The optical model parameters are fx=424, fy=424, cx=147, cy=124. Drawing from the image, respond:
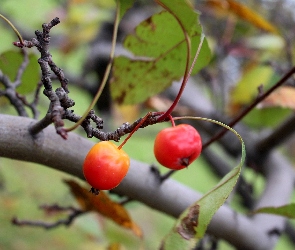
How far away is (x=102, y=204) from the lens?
58 cm

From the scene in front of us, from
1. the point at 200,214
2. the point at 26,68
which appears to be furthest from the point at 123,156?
the point at 26,68

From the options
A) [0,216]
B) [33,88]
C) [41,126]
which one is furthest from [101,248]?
[41,126]

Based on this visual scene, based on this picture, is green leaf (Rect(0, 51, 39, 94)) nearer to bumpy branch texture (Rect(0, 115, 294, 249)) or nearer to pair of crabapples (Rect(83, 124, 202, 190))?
bumpy branch texture (Rect(0, 115, 294, 249))

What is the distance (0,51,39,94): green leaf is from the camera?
585 mm

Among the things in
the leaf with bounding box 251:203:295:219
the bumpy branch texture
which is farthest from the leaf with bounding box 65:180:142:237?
the leaf with bounding box 251:203:295:219

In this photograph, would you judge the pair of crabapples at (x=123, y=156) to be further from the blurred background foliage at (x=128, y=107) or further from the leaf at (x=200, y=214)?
the blurred background foliage at (x=128, y=107)

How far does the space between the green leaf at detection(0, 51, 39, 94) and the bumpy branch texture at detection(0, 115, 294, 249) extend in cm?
16

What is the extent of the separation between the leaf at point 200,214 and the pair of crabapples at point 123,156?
31 mm

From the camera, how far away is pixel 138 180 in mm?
512

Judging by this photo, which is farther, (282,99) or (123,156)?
(282,99)

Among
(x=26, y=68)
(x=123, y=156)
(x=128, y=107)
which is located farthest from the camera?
(x=128, y=107)

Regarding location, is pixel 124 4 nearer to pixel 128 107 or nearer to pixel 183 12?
pixel 183 12

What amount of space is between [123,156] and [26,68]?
315 millimetres

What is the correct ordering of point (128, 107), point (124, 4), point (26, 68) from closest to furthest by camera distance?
point (124, 4), point (26, 68), point (128, 107)
